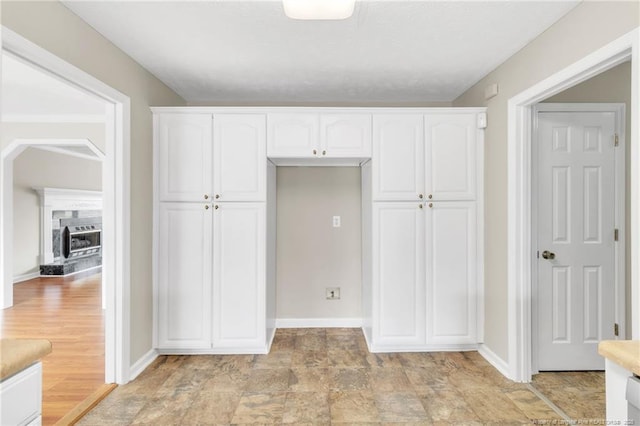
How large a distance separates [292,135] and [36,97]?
2857mm

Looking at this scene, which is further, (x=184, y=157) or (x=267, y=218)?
(x=267, y=218)

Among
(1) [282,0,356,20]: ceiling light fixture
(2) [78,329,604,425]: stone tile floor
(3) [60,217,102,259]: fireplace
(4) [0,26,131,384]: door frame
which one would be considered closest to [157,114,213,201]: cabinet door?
(4) [0,26,131,384]: door frame

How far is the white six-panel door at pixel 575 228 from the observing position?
2703 mm

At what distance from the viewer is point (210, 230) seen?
3033mm

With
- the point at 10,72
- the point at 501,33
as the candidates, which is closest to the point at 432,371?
the point at 501,33

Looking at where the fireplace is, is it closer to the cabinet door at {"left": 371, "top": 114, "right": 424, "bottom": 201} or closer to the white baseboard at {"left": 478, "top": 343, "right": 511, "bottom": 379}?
the cabinet door at {"left": 371, "top": 114, "right": 424, "bottom": 201}

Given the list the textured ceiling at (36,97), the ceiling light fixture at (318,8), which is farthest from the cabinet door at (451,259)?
the textured ceiling at (36,97)

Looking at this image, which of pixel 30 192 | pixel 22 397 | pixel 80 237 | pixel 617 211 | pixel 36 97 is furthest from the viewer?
pixel 80 237

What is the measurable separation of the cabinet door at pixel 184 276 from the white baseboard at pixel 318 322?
3.14 ft

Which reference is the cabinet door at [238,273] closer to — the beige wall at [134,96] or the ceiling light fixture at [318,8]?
the beige wall at [134,96]

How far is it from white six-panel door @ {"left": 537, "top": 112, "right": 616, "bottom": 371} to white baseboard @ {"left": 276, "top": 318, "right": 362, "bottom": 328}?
1.74 meters

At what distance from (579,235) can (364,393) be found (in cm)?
205

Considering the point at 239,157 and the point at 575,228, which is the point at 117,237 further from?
the point at 575,228


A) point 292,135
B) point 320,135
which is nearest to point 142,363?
point 292,135
